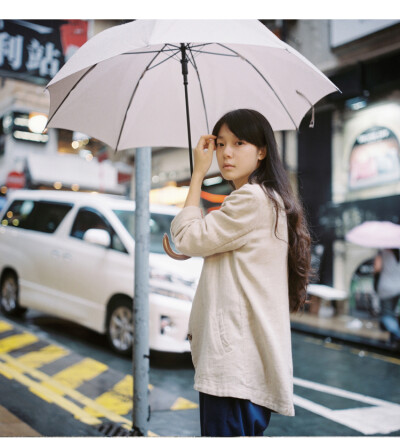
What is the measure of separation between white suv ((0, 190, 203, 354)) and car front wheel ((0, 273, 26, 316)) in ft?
0.04

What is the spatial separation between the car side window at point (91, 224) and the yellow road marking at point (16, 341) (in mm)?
1246

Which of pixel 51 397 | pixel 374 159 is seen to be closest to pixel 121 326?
pixel 51 397

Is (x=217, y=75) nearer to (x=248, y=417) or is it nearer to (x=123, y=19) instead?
(x=123, y=19)

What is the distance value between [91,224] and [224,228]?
13.6 feet

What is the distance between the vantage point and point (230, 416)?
6.30 ft

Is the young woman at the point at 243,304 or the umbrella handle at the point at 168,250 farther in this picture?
the umbrella handle at the point at 168,250

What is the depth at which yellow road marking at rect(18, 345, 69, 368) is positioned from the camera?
16.7 ft

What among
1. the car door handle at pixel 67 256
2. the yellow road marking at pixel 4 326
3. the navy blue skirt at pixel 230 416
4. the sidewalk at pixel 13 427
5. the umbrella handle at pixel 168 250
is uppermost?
the umbrella handle at pixel 168 250

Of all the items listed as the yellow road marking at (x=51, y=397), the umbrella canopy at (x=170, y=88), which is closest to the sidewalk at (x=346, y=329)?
the yellow road marking at (x=51, y=397)

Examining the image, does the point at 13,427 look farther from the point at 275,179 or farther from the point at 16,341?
the point at 275,179

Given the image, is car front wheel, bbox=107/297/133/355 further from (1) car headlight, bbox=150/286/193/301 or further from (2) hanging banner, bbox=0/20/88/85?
(2) hanging banner, bbox=0/20/88/85

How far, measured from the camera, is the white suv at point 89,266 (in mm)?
5449

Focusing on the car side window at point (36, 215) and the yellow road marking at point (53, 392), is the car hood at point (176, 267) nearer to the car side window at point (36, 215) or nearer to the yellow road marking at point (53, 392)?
the car side window at point (36, 215)
